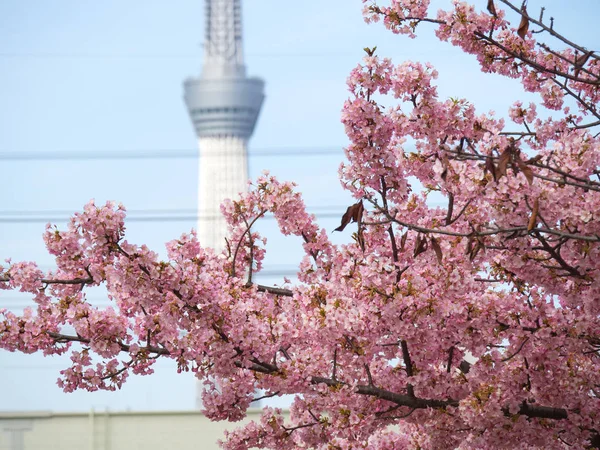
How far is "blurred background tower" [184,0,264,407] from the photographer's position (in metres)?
58.6

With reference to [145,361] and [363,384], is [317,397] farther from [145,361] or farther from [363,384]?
[145,361]

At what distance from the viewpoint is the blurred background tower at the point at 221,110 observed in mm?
58562

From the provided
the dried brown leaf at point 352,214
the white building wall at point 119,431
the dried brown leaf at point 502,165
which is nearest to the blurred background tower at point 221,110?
the white building wall at point 119,431

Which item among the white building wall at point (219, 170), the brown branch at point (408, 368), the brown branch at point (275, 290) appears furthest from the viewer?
the white building wall at point (219, 170)

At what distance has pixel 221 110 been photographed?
63.6m

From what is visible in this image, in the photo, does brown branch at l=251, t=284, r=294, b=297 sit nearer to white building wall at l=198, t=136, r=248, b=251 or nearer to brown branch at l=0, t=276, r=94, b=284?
brown branch at l=0, t=276, r=94, b=284

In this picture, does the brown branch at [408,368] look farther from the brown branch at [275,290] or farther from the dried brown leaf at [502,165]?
the dried brown leaf at [502,165]

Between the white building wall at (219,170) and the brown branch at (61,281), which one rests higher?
the white building wall at (219,170)

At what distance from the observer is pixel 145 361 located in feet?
14.8

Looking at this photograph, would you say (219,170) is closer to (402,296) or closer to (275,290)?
(275,290)

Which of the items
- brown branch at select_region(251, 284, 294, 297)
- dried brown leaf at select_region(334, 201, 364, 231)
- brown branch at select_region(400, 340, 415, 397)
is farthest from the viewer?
brown branch at select_region(251, 284, 294, 297)

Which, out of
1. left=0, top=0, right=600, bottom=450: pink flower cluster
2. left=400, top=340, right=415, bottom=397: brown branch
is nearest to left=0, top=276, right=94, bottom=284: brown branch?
A: left=0, top=0, right=600, bottom=450: pink flower cluster

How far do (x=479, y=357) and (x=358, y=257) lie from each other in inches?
27.8

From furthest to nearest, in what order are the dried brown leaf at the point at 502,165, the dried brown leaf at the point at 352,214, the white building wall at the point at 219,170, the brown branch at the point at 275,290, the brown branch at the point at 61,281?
the white building wall at the point at 219,170
the brown branch at the point at 275,290
the brown branch at the point at 61,281
the dried brown leaf at the point at 352,214
the dried brown leaf at the point at 502,165
